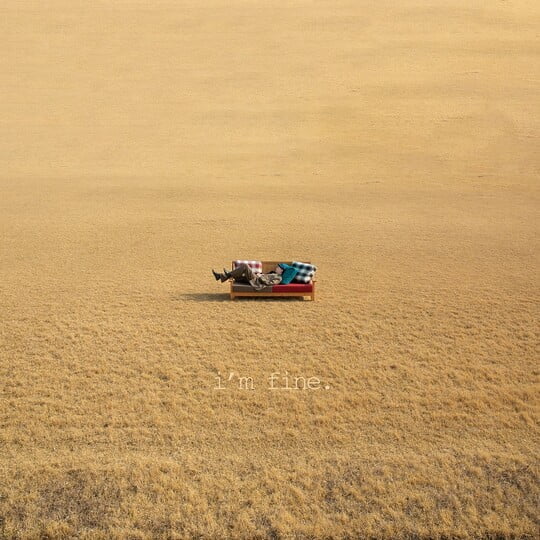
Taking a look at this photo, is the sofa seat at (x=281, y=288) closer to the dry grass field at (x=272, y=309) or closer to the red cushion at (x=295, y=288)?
the red cushion at (x=295, y=288)

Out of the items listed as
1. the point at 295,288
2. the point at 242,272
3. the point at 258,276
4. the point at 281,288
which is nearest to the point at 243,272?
the point at 242,272

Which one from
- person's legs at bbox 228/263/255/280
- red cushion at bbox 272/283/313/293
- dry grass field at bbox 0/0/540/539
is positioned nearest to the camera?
dry grass field at bbox 0/0/540/539

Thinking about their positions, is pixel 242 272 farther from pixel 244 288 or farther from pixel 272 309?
pixel 272 309

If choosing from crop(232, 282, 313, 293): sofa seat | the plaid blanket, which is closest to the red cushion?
crop(232, 282, 313, 293): sofa seat

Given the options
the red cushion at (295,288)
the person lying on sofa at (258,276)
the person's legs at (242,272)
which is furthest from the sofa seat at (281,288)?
the person's legs at (242,272)

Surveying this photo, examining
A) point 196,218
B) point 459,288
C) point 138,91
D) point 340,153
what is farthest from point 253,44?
point 459,288

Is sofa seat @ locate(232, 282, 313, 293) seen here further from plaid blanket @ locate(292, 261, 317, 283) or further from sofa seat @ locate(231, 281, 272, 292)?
plaid blanket @ locate(292, 261, 317, 283)

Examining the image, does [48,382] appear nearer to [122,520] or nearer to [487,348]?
[122,520]
